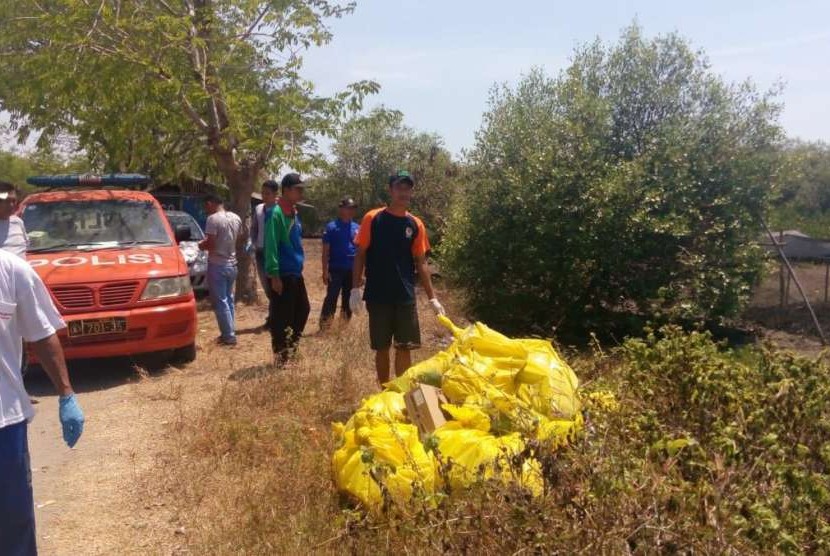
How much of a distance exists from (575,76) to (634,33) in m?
1.15

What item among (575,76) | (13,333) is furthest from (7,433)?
(575,76)

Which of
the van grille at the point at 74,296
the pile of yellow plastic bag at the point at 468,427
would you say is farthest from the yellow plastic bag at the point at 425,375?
the van grille at the point at 74,296

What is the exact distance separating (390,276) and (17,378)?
313cm

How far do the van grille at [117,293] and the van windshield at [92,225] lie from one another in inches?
30.9

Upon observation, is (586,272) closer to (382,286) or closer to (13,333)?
(382,286)

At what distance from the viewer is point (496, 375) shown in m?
4.23

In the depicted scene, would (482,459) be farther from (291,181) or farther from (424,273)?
(291,181)

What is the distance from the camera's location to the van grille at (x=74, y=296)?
6.55m

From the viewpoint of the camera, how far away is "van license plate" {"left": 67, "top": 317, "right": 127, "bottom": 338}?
21.4ft

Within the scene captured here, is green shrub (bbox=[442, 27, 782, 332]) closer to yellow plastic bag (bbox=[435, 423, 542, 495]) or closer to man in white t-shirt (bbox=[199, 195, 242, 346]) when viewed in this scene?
man in white t-shirt (bbox=[199, 195, 242, 346])

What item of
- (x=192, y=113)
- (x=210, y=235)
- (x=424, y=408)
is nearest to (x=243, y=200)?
(x=192, y=113)

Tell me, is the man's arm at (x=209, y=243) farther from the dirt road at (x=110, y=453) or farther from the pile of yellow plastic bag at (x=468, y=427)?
the pile of yellow plastic bag at (x=468, y=427)

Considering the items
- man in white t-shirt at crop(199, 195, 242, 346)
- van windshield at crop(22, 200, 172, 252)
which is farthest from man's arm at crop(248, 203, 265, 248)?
van windshield at crop(22, 200, 172, 252)

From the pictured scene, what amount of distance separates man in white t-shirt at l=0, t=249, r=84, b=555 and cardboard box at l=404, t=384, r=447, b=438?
1.79 meters
